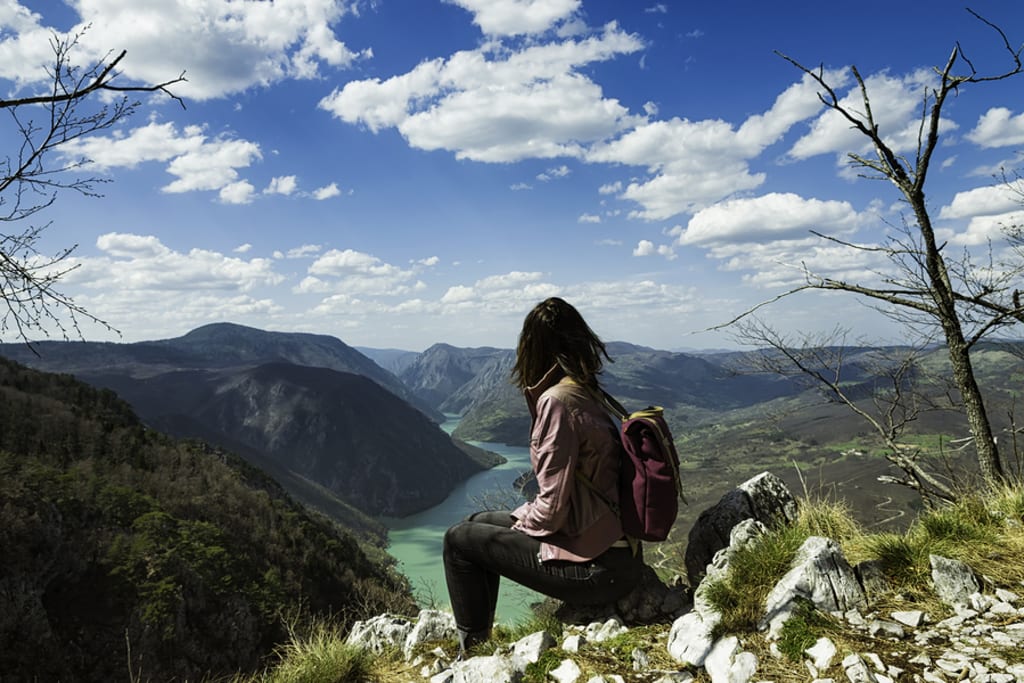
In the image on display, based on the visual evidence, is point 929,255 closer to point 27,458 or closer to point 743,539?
point 743,539

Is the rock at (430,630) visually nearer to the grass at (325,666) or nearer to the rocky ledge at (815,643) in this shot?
the rocky ledge at (815,643)

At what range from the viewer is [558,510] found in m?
3.70

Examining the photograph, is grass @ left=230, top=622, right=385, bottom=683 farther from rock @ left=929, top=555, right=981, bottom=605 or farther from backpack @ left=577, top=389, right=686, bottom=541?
rock @ left=929, top=555, right=981, bottom=605

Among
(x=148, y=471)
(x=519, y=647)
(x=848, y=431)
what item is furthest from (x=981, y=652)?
(x=848, y=431)

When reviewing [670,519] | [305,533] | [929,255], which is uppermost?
[929,255]

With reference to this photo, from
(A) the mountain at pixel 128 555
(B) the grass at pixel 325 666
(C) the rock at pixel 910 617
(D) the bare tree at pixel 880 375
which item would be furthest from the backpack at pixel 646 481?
(A) the mountain at pixel 128 555

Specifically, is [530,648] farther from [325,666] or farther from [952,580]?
[952,580]

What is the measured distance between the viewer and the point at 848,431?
193 metres

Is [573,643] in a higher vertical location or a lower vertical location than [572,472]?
lower

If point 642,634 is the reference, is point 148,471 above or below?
below

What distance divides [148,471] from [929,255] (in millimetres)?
53539

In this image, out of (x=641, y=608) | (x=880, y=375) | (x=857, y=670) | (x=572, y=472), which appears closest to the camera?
(x=857, y=670)

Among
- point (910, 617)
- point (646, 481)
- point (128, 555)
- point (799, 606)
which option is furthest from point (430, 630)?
point (128, 555)

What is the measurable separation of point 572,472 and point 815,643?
1.79 meters
